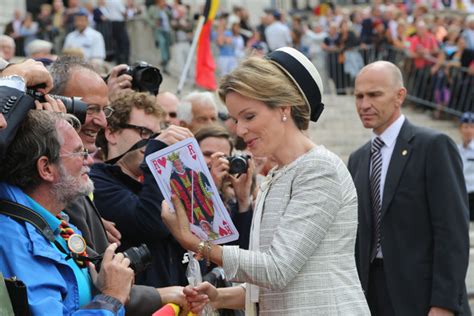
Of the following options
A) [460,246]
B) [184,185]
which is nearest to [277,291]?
[184,185]

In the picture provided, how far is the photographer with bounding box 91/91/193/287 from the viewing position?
4.72 meters

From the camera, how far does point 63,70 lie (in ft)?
15.5

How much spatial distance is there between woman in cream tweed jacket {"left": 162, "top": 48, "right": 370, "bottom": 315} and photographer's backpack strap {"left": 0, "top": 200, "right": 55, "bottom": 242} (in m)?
0.57

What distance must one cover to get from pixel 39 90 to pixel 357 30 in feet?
67.6

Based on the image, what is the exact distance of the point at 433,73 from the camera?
2008cm

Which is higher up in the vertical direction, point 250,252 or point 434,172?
point 250,252

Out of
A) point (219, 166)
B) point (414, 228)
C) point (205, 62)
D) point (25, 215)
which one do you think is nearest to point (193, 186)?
point (25, 215)

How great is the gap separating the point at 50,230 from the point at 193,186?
2.09 feet

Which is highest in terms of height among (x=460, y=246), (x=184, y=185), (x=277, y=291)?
(x=184, y=185)

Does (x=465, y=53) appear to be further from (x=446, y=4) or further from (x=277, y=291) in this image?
(x=277, y=291)

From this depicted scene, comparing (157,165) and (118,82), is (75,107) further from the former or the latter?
(118,82)

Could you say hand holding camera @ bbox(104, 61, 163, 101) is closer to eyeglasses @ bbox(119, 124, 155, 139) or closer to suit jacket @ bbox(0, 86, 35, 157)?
eyeglasses @ bbox(119, 124, 155, 139)

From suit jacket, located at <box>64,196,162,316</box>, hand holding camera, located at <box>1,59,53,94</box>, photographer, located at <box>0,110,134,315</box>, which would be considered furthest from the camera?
suit jacket, located at <box>64,196,162,316</box>

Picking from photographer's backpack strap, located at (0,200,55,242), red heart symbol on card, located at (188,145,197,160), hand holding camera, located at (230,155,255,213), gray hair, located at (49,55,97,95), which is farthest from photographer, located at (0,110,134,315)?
hand holding camera, located at (230,155,255,213)
